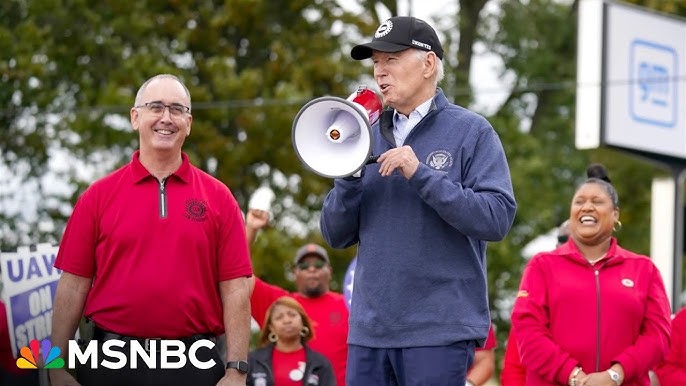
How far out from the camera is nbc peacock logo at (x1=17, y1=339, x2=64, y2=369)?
21.7ft

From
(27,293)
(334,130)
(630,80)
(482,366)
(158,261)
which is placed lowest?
(482,366)

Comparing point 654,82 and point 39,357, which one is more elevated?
point 654,82

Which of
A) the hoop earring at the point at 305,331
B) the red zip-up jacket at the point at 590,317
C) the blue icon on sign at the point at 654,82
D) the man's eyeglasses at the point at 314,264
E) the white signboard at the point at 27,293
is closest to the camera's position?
the red zip-up jacket at the point at 590,317

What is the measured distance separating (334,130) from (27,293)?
8.98ft

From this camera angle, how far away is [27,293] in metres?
8.12

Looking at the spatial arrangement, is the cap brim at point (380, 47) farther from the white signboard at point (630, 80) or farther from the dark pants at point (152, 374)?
the white signboard at point (630, 80)

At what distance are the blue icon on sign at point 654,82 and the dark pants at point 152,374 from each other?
43.3 feet

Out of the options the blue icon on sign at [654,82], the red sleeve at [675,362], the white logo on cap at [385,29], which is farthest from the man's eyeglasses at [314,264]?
the blue icon on sign at [654,82]

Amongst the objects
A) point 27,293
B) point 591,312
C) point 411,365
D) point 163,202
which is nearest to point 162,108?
point 163,202

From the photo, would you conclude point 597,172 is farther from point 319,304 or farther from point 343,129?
point 343,129

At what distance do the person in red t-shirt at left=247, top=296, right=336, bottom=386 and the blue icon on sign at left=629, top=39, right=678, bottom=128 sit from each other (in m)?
9.73

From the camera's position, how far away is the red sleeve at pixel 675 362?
8828mm

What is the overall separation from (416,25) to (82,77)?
16844 mm

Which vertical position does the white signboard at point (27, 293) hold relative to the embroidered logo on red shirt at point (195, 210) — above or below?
below
